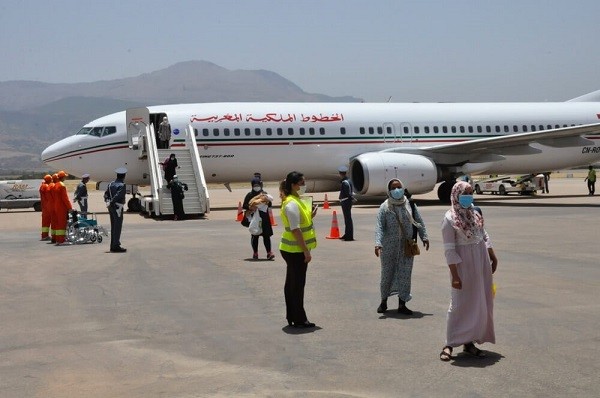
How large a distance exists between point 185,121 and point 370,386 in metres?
24.3

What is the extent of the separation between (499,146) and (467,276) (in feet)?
82.4

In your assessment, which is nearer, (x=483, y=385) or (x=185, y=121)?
(x=483, y=385)

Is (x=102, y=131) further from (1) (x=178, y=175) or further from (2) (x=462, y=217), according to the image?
(2) (x=462, y=217)

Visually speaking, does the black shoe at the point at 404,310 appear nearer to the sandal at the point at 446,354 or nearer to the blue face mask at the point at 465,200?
the sandal at the point at 446,354

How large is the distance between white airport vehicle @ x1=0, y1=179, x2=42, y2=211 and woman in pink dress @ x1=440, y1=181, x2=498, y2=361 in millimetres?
29081

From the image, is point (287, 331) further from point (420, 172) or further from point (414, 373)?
point (420, 172)

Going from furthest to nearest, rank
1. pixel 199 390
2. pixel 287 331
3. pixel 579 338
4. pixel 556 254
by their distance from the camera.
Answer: pixel 556 254 → pixel 287 331 → pixel 579 338 → pixel 199 390

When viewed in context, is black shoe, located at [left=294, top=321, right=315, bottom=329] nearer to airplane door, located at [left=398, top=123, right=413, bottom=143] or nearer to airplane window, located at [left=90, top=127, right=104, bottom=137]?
airplane window, located at [left=90, top=127, right=104, bottom=137]

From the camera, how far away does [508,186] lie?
144ft

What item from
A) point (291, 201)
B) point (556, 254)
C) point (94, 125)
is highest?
point (94, 125)

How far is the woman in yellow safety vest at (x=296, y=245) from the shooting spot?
32.2ft

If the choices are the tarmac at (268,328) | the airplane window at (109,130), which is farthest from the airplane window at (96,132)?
the tarmac at (268,328)

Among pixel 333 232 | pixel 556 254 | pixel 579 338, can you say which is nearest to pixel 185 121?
pixel 333 232

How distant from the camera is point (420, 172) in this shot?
31.3 metres
